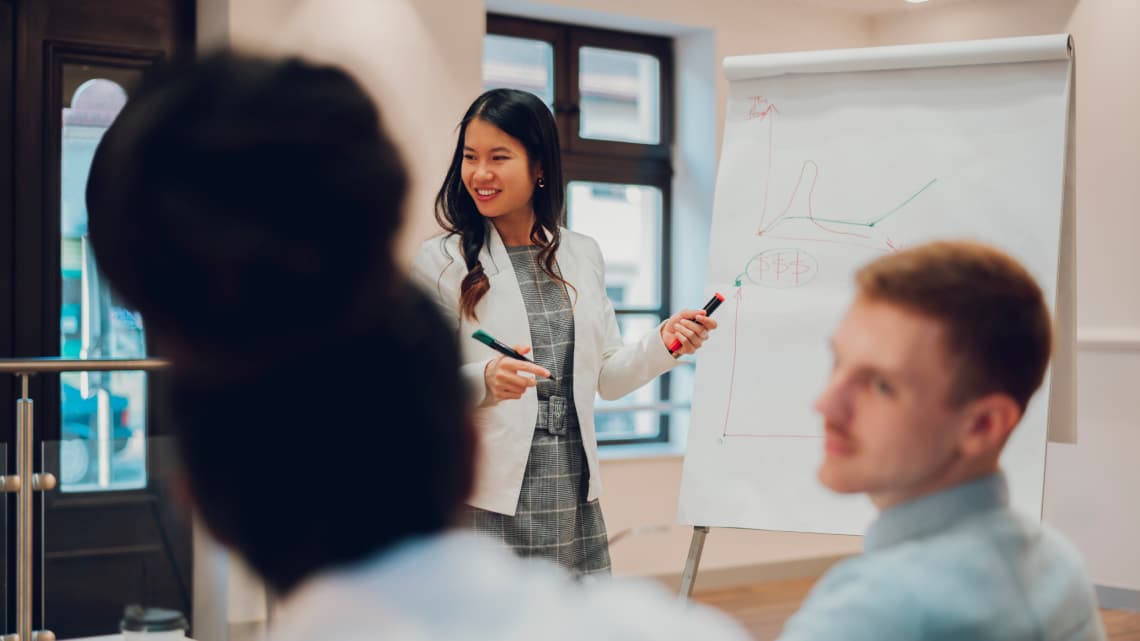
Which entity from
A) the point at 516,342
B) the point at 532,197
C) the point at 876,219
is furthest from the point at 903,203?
the point at 516,342

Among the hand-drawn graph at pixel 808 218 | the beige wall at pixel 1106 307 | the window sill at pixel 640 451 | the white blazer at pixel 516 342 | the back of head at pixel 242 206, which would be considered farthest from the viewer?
the window sill at pixel 640 451

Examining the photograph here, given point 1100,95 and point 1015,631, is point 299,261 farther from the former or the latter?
point 1100,95

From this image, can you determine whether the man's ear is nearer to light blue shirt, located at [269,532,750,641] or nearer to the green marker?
light blue shirt, located at [269,532,750,641]

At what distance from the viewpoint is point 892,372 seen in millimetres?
788

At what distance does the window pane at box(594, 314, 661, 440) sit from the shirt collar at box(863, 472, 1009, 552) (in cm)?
383

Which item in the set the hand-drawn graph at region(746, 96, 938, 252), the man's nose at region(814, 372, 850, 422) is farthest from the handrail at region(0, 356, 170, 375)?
the man's nose at region(814, 372, 850, 422)

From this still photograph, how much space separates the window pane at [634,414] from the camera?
15.4ft

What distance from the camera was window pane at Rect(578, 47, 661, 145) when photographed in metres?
4.65

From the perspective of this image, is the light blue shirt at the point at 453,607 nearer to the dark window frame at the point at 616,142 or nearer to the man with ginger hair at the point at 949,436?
the man with ginger hair at the point at 949,436

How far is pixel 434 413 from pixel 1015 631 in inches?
19.0

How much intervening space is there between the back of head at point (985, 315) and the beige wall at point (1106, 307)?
11.9 feet

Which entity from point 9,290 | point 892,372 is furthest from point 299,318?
point 9,290

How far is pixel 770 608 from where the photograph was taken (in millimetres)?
4289

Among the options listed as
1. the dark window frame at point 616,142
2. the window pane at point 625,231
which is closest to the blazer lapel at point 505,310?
the dark window frame at point 616,142
